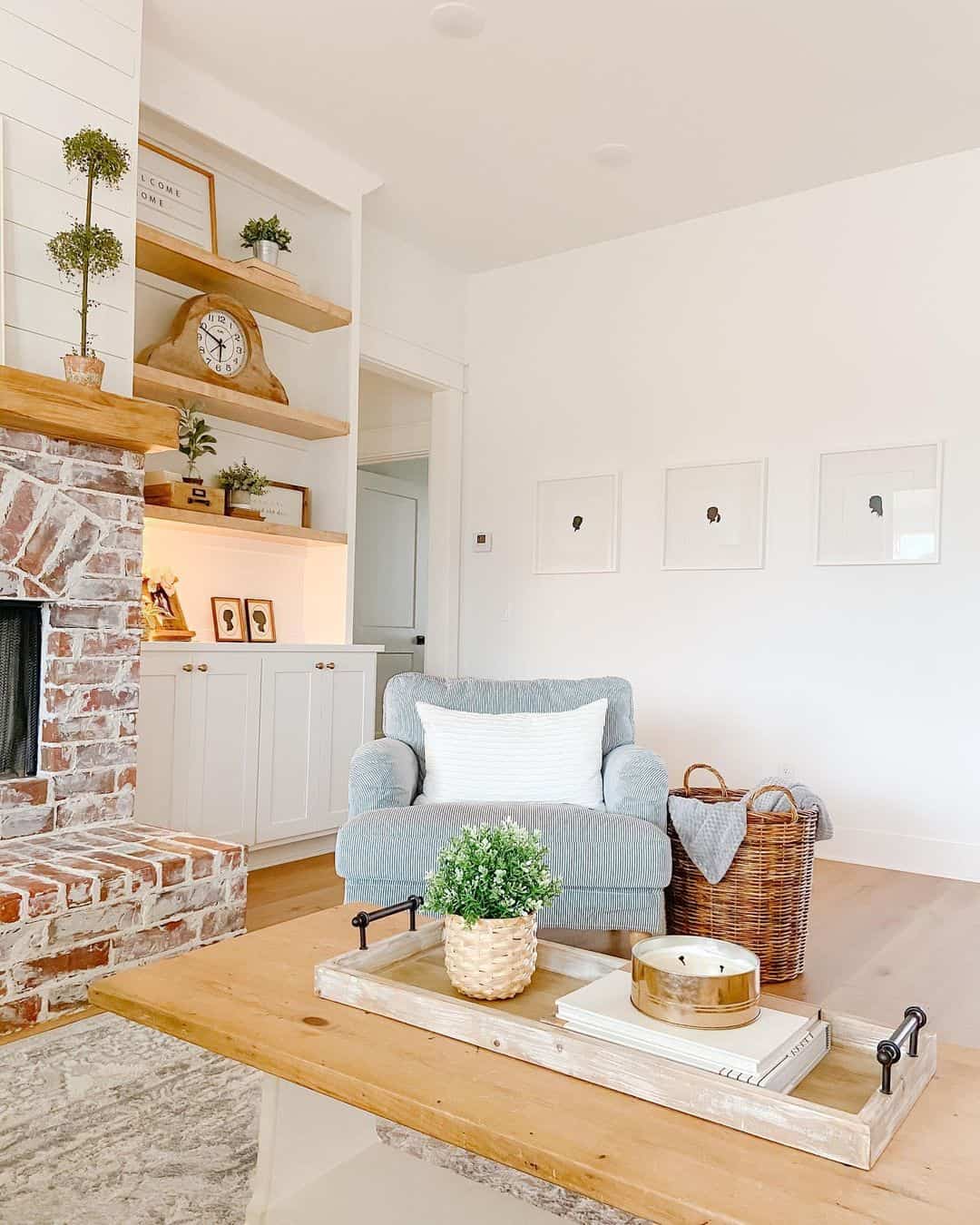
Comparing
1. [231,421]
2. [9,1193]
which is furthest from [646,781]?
[231,421]

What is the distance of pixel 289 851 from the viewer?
4023 millimetres

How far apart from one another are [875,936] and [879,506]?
6.05ft

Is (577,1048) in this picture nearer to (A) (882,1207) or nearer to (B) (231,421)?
(A) (882,1207)

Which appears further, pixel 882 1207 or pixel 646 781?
pixel 646 781

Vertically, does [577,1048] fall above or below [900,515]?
below

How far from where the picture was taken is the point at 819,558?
433 cm

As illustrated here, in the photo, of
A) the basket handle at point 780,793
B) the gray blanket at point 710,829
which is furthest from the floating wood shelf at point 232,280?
the basket handle at point 780,793

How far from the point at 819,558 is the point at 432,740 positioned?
7.43ft

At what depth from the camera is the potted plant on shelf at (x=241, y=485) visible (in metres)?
4.01

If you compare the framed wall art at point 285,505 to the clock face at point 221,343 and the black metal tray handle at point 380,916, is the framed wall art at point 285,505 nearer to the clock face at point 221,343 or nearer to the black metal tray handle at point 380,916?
the clock face at point 221,343

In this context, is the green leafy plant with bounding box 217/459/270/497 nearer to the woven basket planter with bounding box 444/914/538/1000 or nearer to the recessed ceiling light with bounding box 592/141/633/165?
the recessed ceiling light with bounding box 592/141/633/165

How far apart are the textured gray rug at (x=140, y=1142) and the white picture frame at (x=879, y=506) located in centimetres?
317

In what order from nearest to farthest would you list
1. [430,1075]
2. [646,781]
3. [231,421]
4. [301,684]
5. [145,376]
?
[430,1075] < [646,781] < [145,376] < [301,684] < [231,421]

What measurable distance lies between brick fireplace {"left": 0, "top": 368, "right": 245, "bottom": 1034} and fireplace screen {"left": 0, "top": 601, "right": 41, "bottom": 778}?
2 cm
